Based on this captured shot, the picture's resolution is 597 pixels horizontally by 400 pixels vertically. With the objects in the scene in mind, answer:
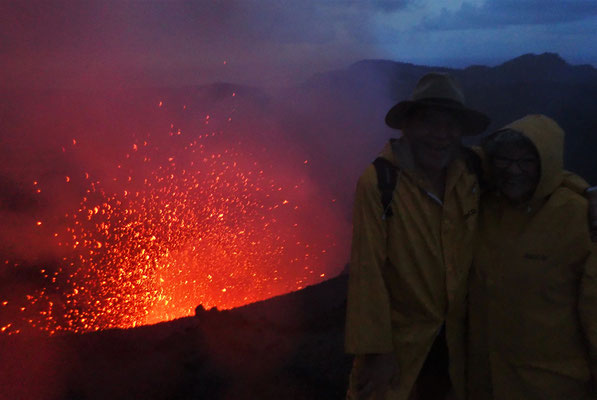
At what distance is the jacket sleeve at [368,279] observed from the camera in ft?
5.74

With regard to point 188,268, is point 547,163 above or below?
above

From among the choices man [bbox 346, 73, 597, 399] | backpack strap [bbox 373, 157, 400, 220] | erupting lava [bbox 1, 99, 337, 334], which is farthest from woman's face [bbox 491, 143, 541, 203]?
erupting lava [bbox 1, 99, 337, 334]

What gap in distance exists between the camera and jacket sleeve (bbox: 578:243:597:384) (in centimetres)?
167

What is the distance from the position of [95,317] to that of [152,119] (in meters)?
10.8

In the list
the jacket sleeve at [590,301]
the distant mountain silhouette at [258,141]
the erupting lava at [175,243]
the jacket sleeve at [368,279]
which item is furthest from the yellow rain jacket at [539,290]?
the erupting lava at [175,243]

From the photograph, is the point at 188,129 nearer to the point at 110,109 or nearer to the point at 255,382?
the point at 110,109

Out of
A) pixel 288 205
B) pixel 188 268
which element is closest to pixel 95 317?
pixel 188 268

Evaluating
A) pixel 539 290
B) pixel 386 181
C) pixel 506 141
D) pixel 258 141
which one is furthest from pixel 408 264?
pixel 258 141

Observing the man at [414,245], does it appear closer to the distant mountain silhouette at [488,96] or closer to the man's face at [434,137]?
the man's face at [434,137]

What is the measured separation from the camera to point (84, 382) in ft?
10.3

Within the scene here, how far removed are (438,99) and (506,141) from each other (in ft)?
1.02

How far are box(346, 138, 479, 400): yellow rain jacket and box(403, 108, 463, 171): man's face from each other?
0.05m

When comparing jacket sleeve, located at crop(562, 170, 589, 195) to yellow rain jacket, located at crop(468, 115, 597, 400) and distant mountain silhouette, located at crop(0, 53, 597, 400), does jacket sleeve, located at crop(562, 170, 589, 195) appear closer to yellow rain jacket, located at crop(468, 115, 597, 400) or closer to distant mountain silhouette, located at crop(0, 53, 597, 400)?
yellow rain jacket, located at crop(468, 115, 597, 400)

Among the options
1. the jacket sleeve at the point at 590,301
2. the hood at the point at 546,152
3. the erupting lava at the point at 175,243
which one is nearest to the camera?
the jacket sleeve at the point at 590,301
